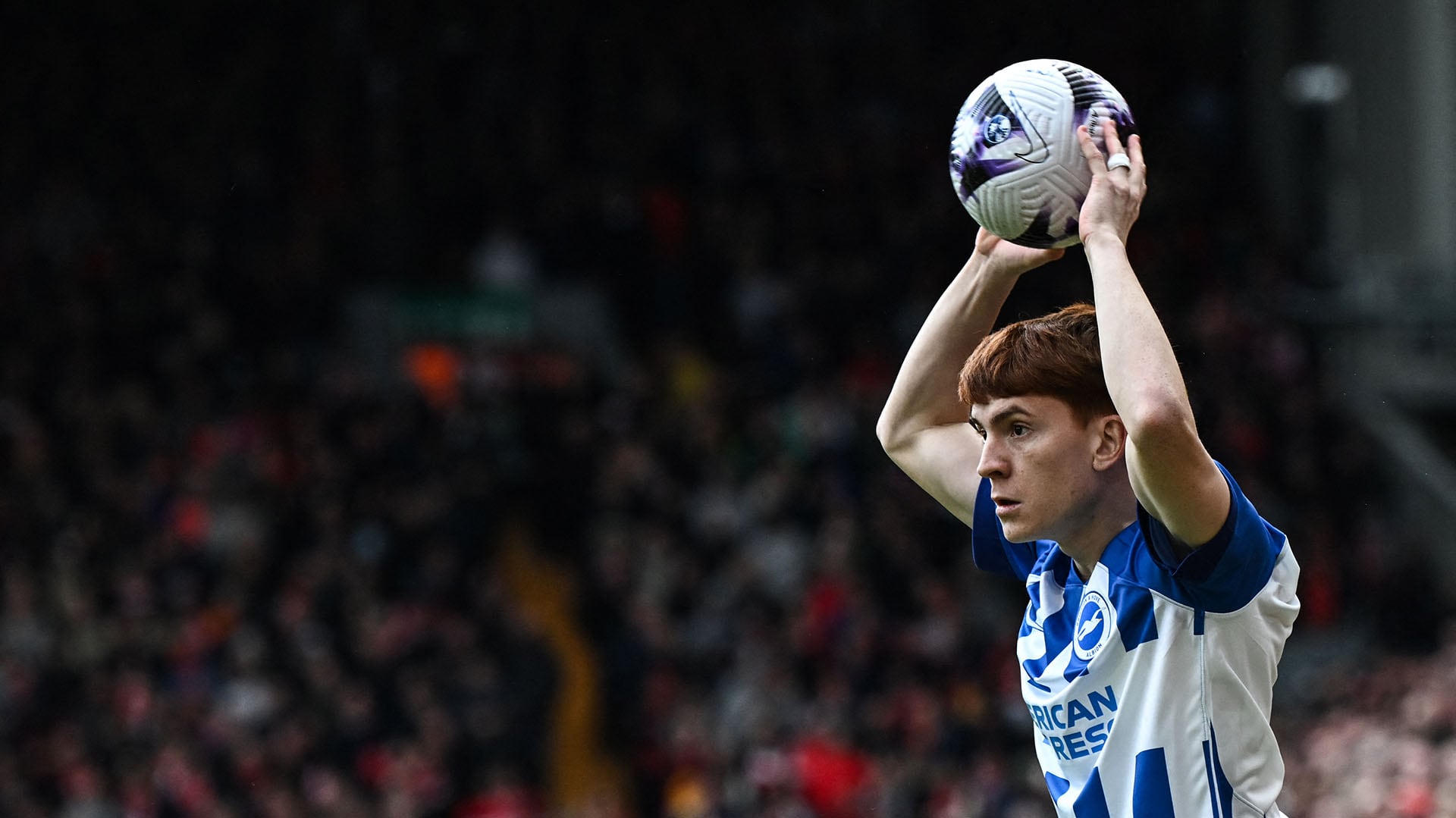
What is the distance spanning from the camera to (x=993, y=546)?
12.5 feet

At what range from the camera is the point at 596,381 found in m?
15.5

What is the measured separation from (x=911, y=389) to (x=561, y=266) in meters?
13.1

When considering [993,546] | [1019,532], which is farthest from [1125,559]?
[993,546]

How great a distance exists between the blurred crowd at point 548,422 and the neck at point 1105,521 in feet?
17.9

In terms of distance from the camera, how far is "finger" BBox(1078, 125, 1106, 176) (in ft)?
10.9

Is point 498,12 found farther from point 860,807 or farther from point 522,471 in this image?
point 860,807

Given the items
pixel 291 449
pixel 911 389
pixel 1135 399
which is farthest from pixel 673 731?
pixel 1135 399

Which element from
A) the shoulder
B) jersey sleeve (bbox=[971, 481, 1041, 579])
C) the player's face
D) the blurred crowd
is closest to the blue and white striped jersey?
the shoulder

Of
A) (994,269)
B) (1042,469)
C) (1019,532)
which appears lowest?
(1019,532)

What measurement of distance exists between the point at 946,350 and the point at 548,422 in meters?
11.3

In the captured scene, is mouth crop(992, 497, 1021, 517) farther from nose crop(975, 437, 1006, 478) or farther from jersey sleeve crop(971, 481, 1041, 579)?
jersey sleeve crop(971, 481, 1041, 579)

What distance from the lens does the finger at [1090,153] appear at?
10.9 feet

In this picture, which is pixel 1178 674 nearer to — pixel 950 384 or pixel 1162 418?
pixel 1162 418

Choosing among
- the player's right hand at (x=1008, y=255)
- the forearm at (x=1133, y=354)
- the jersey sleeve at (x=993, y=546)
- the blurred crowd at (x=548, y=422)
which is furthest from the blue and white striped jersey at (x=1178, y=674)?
the blurred crowd at (x=548, y=422)
